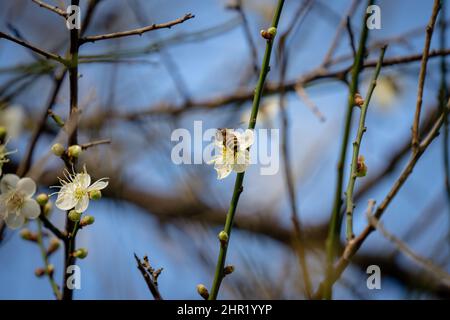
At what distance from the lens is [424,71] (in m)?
0.91

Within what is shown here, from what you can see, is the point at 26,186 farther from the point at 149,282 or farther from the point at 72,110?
the point at 149,282

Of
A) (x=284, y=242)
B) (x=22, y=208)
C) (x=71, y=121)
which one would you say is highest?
(x=284, y=242)

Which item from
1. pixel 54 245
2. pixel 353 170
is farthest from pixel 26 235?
pixel 353 170

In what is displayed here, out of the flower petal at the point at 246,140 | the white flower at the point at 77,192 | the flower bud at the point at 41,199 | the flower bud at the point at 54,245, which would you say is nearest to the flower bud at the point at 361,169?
the flower petal at the point at 246,140

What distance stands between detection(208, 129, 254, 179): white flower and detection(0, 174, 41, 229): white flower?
0.31 meters

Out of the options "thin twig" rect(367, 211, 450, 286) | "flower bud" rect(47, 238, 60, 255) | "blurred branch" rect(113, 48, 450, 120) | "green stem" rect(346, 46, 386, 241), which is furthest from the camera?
"blurred branch" rect(113, 48, 450, 120)

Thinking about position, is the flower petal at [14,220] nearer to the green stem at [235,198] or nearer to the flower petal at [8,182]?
the flower petal at [8,182]

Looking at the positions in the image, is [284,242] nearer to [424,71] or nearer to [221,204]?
[221,204]

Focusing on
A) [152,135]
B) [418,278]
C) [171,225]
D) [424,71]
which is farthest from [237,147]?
[171,225]

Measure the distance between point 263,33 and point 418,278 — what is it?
1.77 ft

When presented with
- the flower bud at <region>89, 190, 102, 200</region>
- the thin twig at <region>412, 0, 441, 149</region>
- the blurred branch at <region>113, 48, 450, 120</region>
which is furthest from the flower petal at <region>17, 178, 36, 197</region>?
the blurred branch at <region>113, 48, 450, 120</region>

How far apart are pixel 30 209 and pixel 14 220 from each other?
0.10 feet

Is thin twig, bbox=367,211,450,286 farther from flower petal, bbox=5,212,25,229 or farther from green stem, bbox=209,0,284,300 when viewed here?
flower petal, bbox=5,212,25,229

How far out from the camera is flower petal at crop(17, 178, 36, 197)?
0.92 metres
